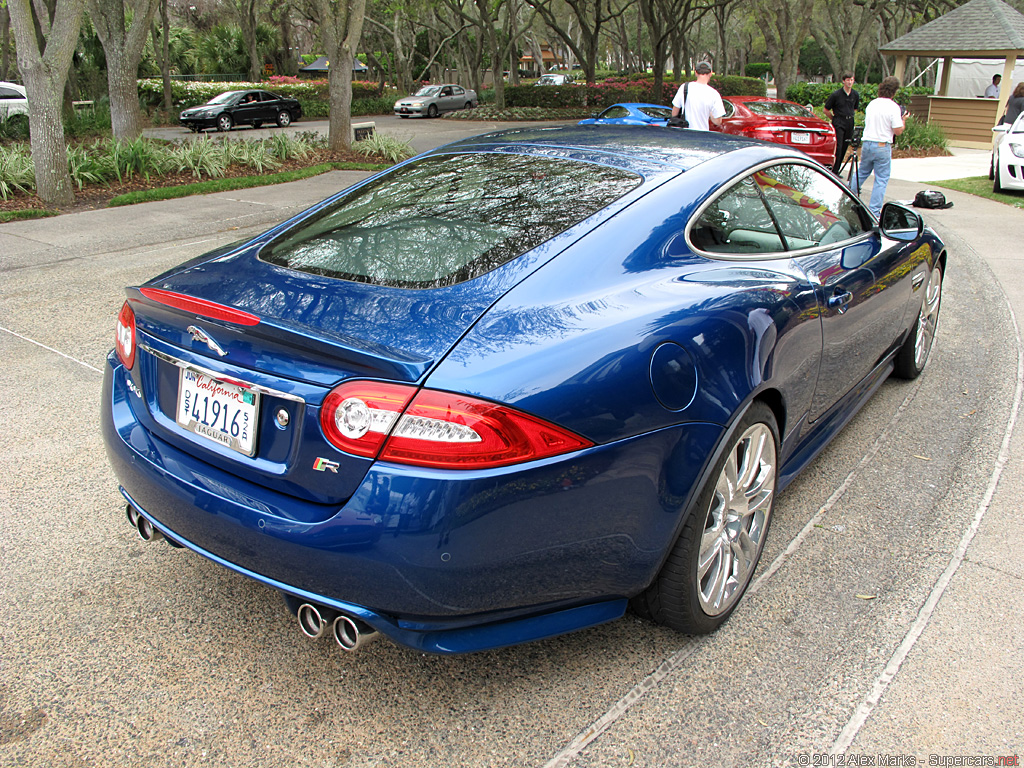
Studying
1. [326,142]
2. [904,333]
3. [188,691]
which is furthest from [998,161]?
[188,691]

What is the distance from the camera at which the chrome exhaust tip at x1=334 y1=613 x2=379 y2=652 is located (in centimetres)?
216

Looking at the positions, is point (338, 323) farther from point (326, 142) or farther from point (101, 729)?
point (326, 142)

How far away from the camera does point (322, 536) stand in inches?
80.9

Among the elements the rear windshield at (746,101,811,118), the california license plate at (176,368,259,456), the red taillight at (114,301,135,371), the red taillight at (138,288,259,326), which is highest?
the rear windshield at (746,101,811,118)

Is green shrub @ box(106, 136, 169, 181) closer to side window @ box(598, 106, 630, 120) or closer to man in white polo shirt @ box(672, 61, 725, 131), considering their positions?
man in white polo shirt @ box(672, 61, 725, 131)

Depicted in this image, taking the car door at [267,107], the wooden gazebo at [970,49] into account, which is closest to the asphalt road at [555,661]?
the wooden gazebo at [970,49]

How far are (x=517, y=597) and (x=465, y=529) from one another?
29 cm

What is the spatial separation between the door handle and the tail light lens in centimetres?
167

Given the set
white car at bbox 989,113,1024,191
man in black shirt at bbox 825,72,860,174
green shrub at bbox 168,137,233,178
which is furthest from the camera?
man in black shirt at bbox 825,72,860,174

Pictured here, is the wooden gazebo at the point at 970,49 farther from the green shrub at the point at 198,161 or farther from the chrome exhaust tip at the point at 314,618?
the chrome exhaust tip at the point at 314,618

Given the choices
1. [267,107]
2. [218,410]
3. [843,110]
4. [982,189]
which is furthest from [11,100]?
[218,410]

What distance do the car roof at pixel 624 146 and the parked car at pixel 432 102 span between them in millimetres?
35911

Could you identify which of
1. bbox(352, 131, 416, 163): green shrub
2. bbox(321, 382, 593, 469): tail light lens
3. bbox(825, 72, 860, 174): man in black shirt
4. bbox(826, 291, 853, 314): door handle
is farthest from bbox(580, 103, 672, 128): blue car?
bbox(321, 382, 593, 469): tail light lens

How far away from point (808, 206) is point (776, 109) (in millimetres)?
14374
